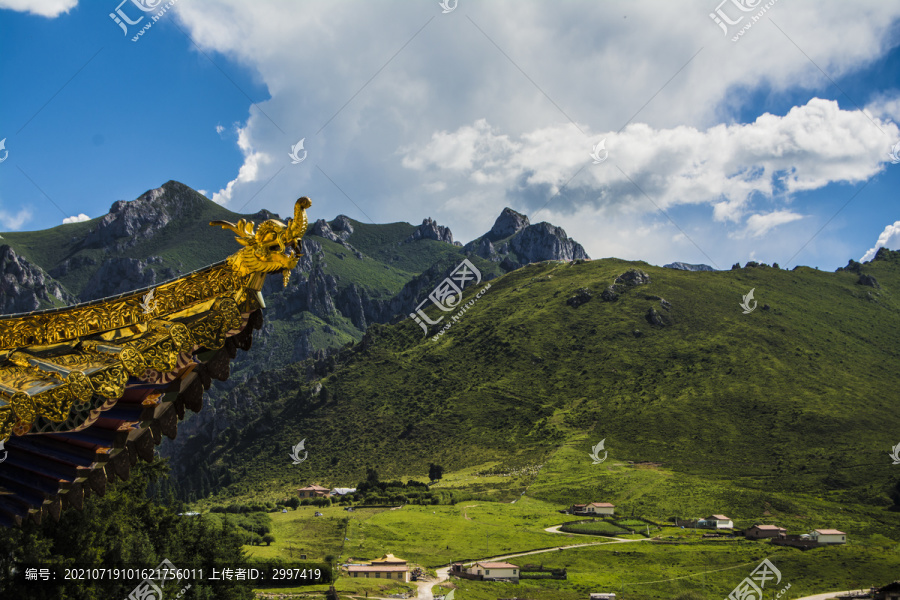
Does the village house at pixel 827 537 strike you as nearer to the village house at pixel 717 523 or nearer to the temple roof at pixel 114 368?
the village house at pixel 717 523

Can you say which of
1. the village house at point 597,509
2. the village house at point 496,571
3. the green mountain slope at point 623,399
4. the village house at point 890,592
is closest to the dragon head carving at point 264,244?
the village house at point 496,571

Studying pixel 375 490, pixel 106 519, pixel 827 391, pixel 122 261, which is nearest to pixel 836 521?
pixel 827 391

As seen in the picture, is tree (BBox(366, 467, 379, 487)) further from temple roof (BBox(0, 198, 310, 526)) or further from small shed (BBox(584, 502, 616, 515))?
temple roof (BBox(0, 198, 310, 526))

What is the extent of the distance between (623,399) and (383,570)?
55162mm

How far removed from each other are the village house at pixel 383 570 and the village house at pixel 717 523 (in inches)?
1183

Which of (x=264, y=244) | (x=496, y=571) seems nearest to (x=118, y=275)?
(x=496, y=571)

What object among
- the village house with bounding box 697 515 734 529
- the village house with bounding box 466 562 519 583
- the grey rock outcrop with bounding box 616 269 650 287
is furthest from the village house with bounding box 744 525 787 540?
the grey rock outcrop with bounding box 616 269 650 287

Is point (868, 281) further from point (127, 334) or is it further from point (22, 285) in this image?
point (22, 285)

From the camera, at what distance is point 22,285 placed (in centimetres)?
16325

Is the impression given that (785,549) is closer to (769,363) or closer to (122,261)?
(769,363)

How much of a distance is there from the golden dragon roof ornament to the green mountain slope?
7462cm

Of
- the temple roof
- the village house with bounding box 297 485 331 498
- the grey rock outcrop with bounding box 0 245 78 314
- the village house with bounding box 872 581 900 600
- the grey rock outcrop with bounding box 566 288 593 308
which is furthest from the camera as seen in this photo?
the grey rock outcrop with bounding box 0 245 78 314

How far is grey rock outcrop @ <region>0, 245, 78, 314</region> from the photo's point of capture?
159m

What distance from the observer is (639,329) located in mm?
119438
